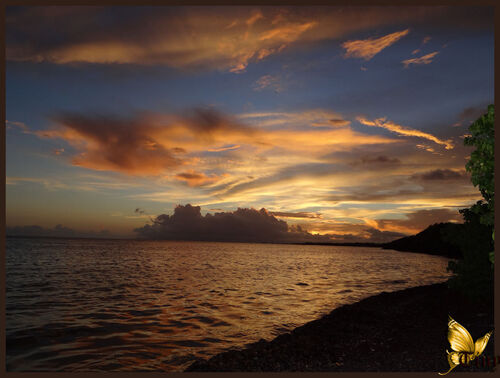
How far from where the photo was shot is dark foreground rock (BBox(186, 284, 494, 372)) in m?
11.1

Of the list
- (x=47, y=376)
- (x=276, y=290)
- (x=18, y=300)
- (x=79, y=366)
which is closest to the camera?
(x=47, y=376)

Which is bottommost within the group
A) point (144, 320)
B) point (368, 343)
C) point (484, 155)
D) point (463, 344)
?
point (144, 320)

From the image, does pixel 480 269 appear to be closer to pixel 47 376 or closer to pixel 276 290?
pixel 276 290

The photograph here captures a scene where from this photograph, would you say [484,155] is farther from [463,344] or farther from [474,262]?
[474,262]

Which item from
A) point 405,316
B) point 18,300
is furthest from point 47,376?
point 18,300

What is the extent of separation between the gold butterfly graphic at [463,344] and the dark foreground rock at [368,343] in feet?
7.25

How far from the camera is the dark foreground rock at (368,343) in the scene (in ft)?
36.5

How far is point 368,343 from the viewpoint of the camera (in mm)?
13781

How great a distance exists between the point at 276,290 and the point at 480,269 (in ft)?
58.2

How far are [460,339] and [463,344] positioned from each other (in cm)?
17

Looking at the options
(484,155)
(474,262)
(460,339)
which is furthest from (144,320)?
(474,262)

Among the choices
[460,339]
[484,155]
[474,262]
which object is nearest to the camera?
[460,339]

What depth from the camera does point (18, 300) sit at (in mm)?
25547

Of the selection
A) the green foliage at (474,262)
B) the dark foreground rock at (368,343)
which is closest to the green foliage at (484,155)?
the dark foreground rock at (368,343)
